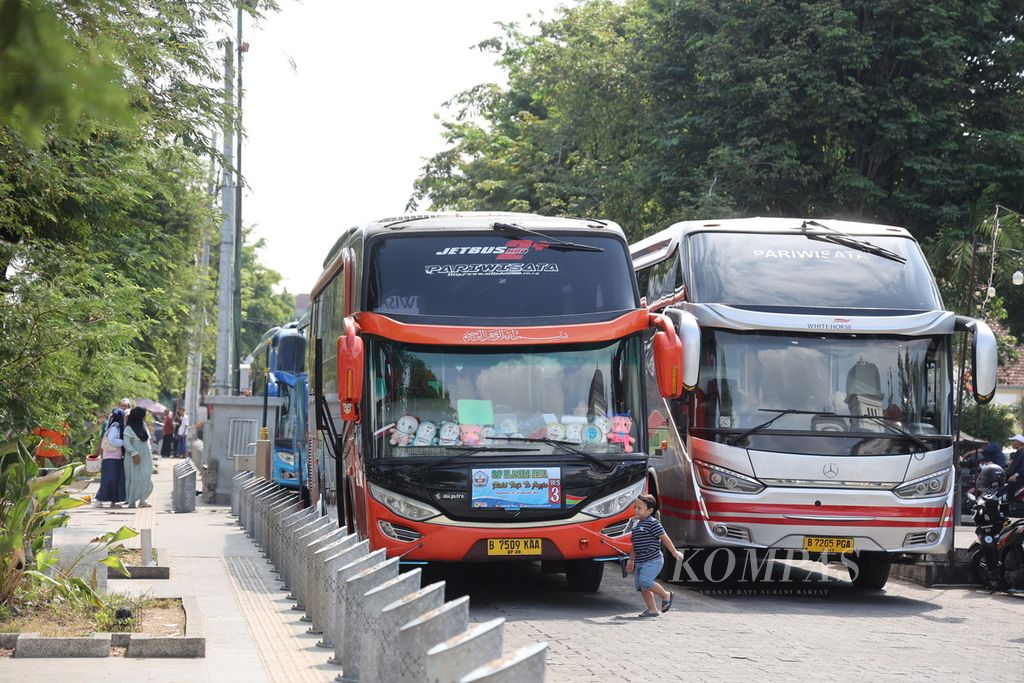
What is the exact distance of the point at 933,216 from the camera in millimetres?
29281

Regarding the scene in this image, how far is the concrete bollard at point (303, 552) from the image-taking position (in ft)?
41.8

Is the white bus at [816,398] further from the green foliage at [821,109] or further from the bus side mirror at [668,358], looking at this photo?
the green foliage at [821,109]

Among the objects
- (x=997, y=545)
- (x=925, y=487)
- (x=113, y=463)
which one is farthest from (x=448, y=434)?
(x=113, y=463)

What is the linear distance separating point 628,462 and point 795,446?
2.08 m

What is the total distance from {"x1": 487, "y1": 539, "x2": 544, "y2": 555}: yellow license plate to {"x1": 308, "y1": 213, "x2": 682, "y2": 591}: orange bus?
0.04 feet

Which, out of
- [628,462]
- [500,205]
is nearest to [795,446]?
[628,462]

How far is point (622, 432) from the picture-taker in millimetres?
13812

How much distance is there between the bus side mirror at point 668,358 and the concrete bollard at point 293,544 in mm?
3485

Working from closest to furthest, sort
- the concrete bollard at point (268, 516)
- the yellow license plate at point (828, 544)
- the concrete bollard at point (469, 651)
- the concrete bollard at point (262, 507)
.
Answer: the concrete bollard at point (469, 651) < the yellow license plate at point (828, 544) < the concrete bollard at point (268, 516) < the concrete bollard at point (262, 507)

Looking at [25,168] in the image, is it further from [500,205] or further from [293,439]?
[500,205]

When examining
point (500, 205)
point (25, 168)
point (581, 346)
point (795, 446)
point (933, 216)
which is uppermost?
point (500, 205)

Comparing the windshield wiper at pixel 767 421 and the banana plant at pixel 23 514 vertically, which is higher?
the windshield wiper at pixel 767 421

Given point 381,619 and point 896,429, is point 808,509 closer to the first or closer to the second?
point 896,429

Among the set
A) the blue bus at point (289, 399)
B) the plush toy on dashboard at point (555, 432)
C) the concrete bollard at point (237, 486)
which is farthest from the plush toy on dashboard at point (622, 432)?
the concrete bollard at point (237, 486)
